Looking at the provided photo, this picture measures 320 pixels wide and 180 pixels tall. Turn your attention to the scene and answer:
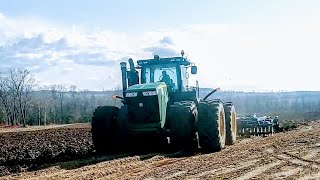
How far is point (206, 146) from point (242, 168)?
10.0 ft

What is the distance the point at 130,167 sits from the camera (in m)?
10.2

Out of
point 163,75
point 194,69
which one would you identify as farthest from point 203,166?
point 194,69

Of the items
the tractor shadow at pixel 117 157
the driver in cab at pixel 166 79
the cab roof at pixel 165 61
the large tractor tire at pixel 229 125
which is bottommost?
the tractor shadow at pixel 117 157

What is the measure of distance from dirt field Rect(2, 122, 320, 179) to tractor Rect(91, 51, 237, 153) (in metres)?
0.73

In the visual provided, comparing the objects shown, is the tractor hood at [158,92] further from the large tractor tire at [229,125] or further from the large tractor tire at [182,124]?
the large tractor tire at [229,125]

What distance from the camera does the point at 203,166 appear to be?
10.1 meters

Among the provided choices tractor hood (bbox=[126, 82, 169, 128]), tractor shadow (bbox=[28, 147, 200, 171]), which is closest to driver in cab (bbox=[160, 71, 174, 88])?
tractor hood (bbox=[126, 82, 169, 128])

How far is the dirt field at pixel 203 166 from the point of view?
9125 mm

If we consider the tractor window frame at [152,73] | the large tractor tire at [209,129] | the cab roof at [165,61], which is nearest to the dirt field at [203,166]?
the large tractor tire at [209,129]

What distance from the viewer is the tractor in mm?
12711

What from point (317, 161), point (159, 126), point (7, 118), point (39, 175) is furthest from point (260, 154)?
point (7, 118)

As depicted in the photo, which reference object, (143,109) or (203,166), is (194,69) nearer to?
(143,109)

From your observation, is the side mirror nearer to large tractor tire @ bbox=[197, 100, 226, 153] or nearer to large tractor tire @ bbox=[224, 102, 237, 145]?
large tractor tire @ bbox=[224, 102, 237, 145]

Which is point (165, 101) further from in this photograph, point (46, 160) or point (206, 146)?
point (46, 160)
